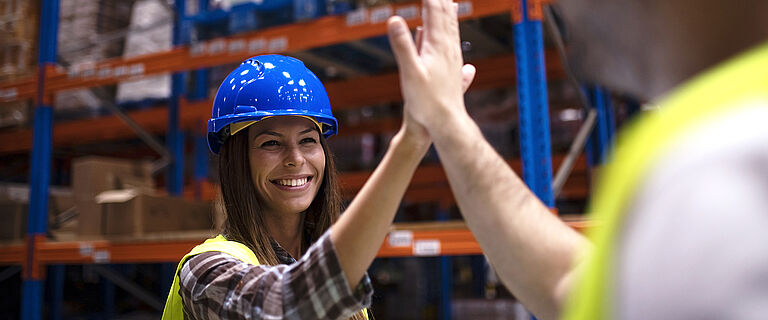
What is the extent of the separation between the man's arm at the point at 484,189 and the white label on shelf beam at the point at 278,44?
2.57 m

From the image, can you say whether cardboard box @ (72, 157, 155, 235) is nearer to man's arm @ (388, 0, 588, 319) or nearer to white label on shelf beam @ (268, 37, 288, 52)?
white label on shelf beam @ (268, 37, 288, 52)

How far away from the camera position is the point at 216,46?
12.0 feet

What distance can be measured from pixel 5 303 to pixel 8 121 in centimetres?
208

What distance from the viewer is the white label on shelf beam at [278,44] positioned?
3396mm

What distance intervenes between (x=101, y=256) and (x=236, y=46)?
1463mm

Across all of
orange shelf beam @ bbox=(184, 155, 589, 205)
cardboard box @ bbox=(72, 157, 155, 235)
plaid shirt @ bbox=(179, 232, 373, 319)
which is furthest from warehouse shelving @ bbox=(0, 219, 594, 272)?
plaid shirt @ bbox=(179, 232, 373, 319)

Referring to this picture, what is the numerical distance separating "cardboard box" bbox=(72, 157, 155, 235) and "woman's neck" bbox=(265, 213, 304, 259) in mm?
2567

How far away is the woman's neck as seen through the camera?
1595 mm

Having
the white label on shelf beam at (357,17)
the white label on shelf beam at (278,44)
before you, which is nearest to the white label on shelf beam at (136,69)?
the white label on shelf beam at (278,44)

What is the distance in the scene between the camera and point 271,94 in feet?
4.80

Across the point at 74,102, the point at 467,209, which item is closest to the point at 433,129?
the point at 467,209

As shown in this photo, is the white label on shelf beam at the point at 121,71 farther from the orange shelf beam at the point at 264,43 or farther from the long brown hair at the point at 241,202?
the long brown hair at the point at 241,202

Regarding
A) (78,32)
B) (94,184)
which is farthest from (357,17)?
(78,32)

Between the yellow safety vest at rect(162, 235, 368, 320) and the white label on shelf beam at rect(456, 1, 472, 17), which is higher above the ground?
the white label on shelf beam at rect(456, 1, 472, 17)
